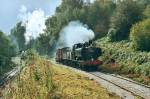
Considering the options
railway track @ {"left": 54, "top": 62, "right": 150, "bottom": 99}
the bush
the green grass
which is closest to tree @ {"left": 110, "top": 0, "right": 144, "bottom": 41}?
the green grass

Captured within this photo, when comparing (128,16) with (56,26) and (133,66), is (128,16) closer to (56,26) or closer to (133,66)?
(133,66)

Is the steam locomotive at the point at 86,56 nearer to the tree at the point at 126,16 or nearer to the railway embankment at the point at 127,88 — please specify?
the tree at the point at 126,16

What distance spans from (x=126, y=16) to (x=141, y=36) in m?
11.3

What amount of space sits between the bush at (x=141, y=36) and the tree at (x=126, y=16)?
944 centimetres

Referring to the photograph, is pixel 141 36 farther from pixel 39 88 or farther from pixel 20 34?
pixel 20 34

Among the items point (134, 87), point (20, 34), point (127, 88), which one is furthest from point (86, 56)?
point (20, 34)

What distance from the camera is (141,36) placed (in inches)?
1724

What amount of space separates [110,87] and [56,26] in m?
65.5

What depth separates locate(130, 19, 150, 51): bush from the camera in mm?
42891

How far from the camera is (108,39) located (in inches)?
2357

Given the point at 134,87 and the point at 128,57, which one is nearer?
the point at 134,87

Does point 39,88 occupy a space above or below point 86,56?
below

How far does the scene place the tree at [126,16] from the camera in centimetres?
5444

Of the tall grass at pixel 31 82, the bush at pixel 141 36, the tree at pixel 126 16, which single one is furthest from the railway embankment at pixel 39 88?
the tree at pixel 126 16
